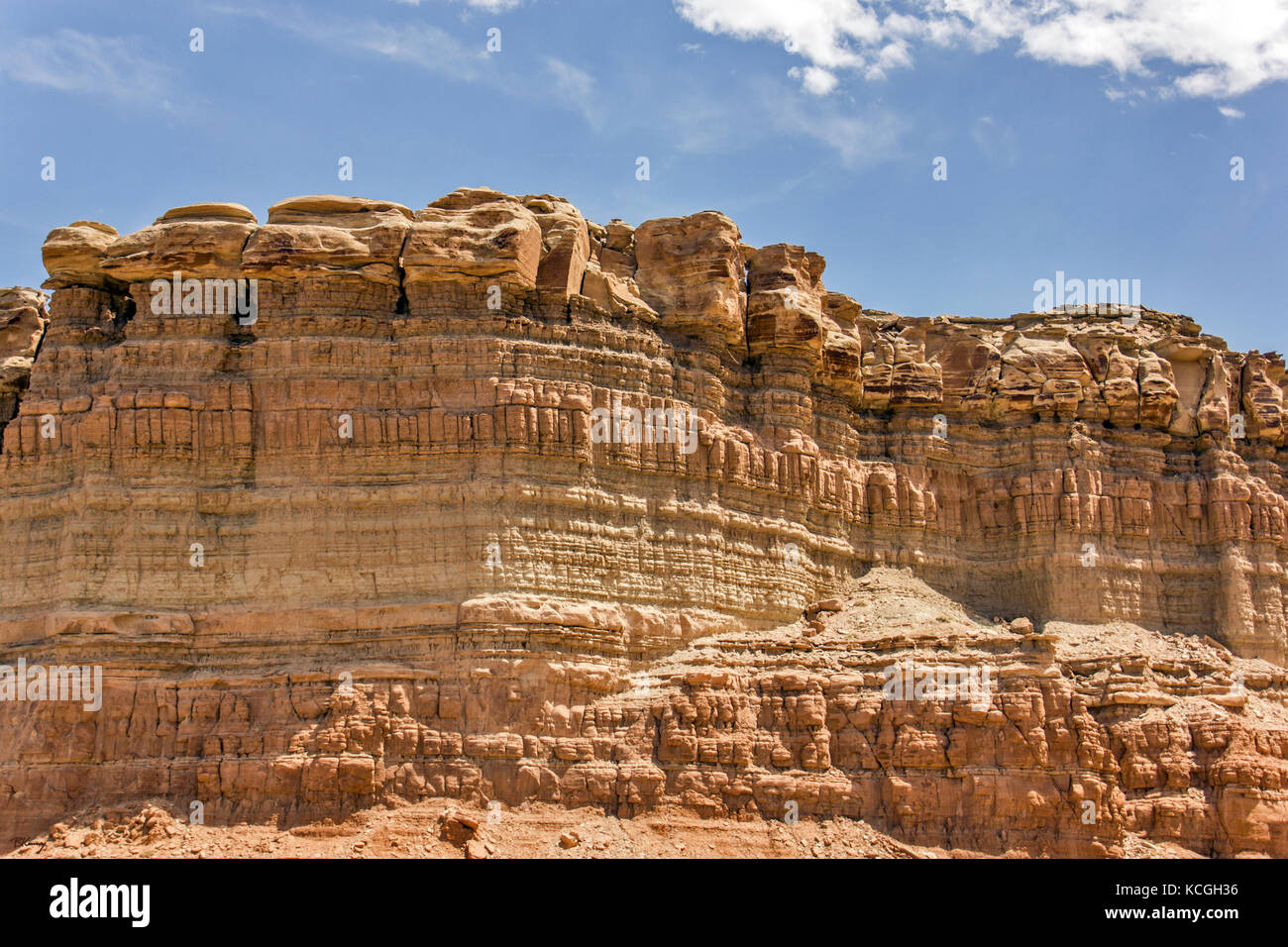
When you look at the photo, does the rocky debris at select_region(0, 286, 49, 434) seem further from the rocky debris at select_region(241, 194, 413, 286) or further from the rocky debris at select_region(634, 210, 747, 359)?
the rocky debris at select_region(634, 210, 747, 359)

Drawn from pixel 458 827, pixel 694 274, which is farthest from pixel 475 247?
pixel 458 827

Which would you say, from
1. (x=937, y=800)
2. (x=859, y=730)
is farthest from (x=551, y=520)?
(x=937, y=800)

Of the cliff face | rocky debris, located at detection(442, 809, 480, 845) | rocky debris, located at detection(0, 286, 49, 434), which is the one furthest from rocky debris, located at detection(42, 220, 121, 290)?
rocky debris, located at detection(442, 809, 480, 845)

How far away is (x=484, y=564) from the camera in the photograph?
31.2m

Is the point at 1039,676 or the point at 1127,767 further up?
the point at 1039,676

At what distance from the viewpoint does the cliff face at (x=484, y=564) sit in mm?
30172

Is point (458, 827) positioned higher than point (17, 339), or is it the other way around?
point (17, 339)

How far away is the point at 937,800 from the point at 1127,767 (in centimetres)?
569

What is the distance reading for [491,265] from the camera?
1309 inches

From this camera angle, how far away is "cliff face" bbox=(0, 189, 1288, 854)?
30172 mm

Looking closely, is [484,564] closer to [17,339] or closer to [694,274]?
[694,274]

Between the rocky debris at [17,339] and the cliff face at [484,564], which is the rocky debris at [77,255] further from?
the rocky debris at [17,339]

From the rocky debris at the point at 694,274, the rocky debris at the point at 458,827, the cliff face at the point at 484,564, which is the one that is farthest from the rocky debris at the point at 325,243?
the rocky debris at the point at 458,827

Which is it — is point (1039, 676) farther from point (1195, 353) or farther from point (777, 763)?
point (1195, 353)
